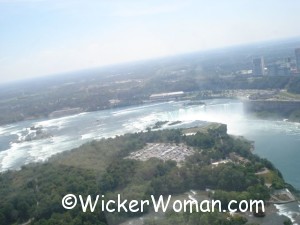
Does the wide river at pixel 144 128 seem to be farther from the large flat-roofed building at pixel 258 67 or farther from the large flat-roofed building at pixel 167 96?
the large flat-roofed building at pixel 258 67

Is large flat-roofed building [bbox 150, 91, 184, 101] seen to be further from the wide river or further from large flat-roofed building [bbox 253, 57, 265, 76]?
large flat-roofed building [bbox 253, 57, 265, 76]

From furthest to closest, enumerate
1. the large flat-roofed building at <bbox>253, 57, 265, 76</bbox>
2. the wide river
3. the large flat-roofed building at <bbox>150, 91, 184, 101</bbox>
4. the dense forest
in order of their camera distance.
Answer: the large flat-roofed building at <bbox>253, 57, 265, 76</bbox> < the large flat-roofed building at <bbox>150, 91, 184, 101</bbox> < the wide river < the dense forest

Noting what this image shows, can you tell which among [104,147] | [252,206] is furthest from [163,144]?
[252,206]

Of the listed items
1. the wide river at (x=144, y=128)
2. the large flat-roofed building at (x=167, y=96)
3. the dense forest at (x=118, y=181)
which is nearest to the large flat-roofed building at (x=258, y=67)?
the large flat-roofed building at (x=167, y=96)

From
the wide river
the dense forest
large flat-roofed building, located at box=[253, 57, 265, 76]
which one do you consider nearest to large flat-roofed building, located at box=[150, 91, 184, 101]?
the wide river

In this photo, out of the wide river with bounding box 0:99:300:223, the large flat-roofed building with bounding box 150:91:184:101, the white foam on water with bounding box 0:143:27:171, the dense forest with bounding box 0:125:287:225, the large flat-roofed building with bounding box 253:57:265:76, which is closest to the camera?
the dense forest with bounding box 0:125:287:225

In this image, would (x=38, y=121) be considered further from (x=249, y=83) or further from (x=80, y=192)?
(x=80, y=192)
